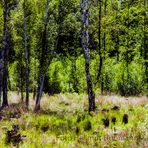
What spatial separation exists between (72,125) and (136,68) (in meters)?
21.7

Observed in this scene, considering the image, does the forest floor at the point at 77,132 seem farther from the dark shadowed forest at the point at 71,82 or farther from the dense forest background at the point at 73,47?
the dense forest background at the point at 73,47

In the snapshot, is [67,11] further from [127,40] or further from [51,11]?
[127,40]

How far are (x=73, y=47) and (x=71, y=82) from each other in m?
6.25

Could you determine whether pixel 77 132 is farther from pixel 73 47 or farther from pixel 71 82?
pixel 71 82

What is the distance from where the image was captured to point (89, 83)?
19.2 m

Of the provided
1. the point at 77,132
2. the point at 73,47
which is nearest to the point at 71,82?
the point at 73,47

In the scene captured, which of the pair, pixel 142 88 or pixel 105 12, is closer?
pixel 105 12

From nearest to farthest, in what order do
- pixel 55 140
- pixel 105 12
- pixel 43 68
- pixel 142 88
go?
1. pixel 55 140
2. pixel 43 68
3. pixel 105 12
4. pixel 142 88

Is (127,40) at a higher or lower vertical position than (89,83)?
higher

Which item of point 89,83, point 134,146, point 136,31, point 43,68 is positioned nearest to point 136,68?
point 136,31

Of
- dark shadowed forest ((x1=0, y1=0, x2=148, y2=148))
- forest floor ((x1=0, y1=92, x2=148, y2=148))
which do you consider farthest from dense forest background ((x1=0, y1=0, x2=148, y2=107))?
forest floor ((x1=0, y1=92, x2=148, y2=148))

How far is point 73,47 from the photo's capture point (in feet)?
119

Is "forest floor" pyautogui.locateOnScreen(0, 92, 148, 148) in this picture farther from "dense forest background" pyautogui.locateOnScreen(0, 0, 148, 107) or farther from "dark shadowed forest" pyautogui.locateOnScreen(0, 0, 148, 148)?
"dense forest background" pyautogui.locateOnScreen(0, 0, 148, 107)

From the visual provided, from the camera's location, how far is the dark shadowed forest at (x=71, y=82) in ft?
38.5
